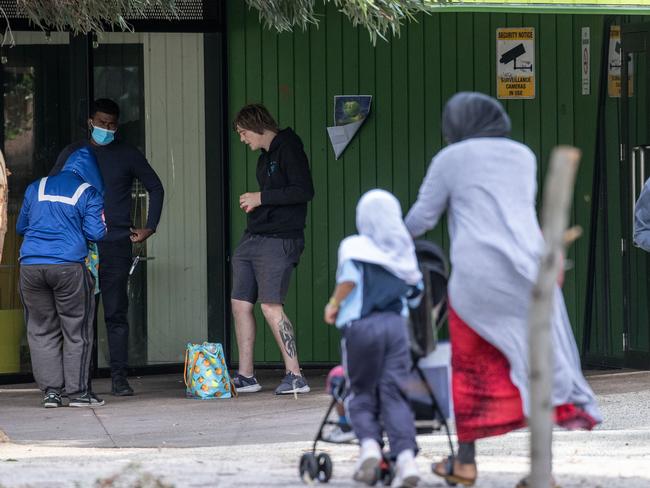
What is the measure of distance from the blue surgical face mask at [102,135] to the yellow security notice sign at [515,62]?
123 inches

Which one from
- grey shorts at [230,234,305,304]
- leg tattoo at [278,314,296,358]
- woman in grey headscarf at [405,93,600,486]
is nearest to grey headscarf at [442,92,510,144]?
woman in grey headscarf at [405,93,600,486]

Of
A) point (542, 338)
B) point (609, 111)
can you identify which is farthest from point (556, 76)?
point (542, 338)

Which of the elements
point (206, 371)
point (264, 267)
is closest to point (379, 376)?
point (264, 267)

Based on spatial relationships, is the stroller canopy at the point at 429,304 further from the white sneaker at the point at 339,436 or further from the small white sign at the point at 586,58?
the small white sign at the point at 586,58

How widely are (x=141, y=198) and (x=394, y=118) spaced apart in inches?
79.7

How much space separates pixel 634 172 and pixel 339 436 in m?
5.24

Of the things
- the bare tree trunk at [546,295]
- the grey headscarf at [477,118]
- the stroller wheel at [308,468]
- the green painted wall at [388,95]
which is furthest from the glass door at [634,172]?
the bare tree trunk at [546,295]

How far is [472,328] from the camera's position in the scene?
584 cm

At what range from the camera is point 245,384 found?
33.0 feet

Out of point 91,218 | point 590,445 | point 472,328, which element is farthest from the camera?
point 91,218

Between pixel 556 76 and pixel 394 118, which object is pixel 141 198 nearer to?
pixel 394 118

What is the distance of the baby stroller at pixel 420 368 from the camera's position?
19.9ft

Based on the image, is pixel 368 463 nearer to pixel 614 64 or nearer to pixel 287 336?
pixel 287 336

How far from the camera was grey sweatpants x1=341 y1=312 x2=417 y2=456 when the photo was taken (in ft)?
19.5
